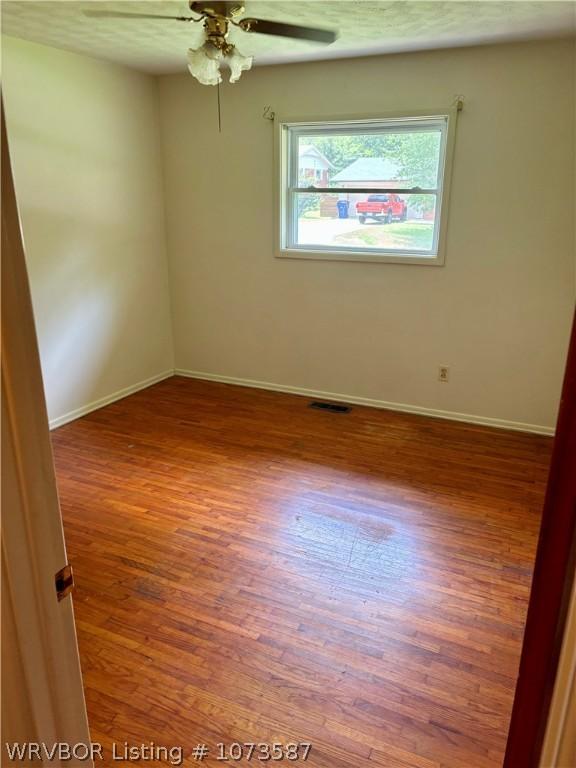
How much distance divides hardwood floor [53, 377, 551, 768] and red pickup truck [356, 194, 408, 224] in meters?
1.60

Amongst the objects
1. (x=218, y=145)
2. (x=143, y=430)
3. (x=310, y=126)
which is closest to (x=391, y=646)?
(x=143, y=430)

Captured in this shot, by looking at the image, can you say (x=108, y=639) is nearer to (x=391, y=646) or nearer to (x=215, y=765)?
(x=215, y=765)

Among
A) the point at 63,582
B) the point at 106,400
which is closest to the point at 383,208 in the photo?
the point at 106,400

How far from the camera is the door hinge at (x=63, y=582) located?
2.71 ft

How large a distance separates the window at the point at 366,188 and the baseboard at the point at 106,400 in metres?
1.65

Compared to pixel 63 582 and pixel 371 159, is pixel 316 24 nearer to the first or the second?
pixel 371 159

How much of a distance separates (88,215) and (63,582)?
354cm

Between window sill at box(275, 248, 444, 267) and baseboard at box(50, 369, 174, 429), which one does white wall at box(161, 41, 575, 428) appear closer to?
window sill at box(275, 248, 444, 267)

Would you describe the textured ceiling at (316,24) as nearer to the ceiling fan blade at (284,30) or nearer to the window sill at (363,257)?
the ceiling fan blade at (284,30)

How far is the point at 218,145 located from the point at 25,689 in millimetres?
4105

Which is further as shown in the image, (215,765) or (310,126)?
(310,126)

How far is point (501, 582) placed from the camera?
219cm

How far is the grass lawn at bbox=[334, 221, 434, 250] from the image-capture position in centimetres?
375

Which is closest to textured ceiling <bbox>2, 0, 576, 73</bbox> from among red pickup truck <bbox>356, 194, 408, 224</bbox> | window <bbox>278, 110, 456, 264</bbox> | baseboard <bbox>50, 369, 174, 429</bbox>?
window <bbox>278, 110, 456, 264</bbox>
